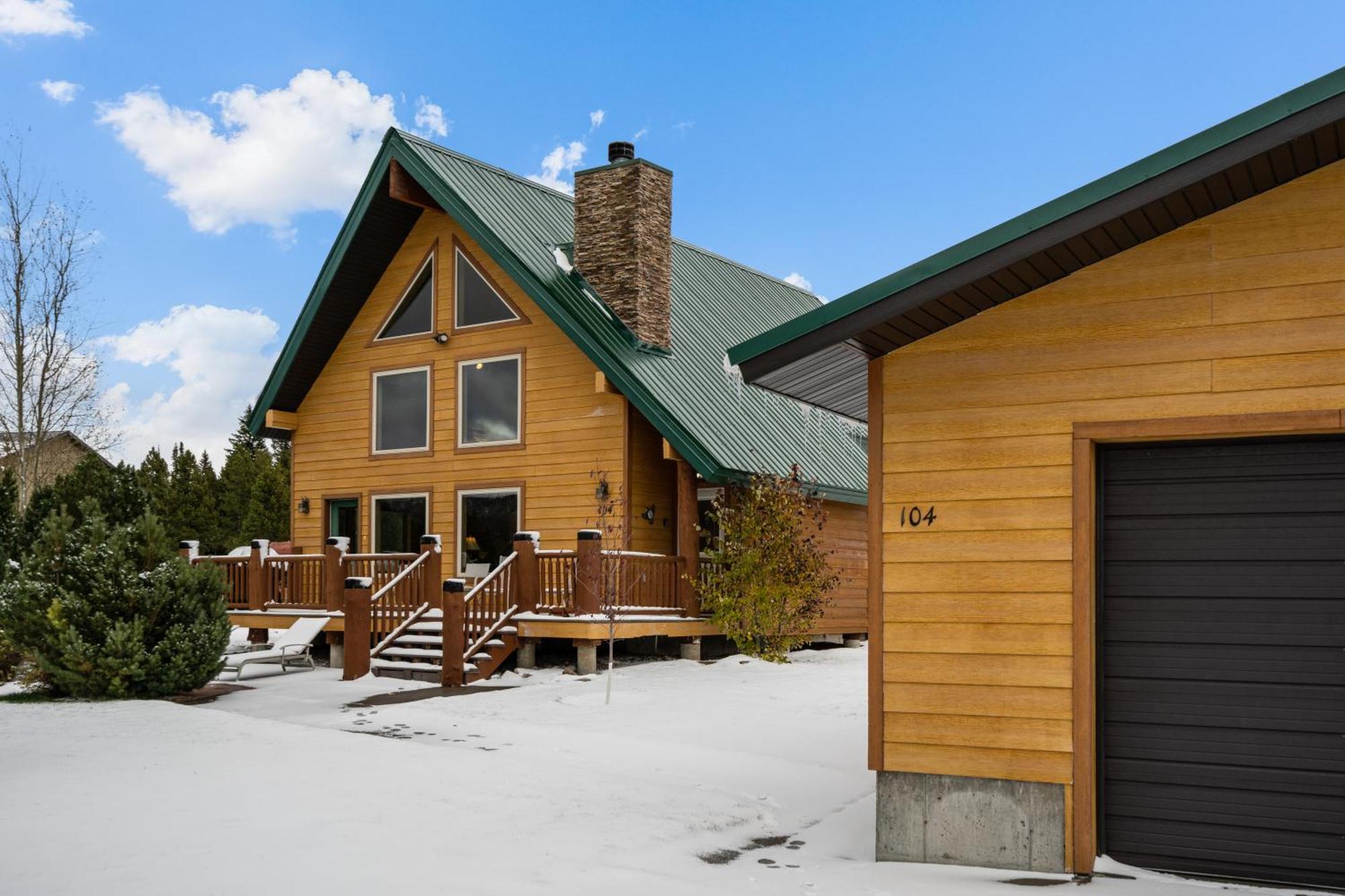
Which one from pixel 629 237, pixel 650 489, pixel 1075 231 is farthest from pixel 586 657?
pixel 1075 231

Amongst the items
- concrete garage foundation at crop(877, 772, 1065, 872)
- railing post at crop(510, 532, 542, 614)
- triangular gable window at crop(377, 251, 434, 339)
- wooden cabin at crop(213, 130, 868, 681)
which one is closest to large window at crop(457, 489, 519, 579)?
wooden cabin at crop(213, 130, 868, 681)

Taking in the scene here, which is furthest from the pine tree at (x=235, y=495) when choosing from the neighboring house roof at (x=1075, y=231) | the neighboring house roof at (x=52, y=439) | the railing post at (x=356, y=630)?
the neighboring house roof at (x=1075, y=231)

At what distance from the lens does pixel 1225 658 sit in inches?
300

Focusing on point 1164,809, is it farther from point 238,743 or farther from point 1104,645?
point 238,743

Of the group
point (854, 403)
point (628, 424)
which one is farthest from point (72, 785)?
point (628, 424)

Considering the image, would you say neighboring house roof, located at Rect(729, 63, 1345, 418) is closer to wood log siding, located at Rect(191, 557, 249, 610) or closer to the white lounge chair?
the white lounge chair

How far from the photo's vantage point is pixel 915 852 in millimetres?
8062

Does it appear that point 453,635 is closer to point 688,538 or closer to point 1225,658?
point 688,538

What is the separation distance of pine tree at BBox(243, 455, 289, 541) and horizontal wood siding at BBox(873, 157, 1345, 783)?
1587 inches

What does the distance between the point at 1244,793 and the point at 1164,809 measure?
468 mm

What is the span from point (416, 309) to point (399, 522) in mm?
3743

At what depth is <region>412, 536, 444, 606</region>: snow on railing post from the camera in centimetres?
1823

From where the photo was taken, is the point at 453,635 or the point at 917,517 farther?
the point at 453,635

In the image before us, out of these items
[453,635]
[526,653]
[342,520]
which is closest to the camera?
[453,635]
